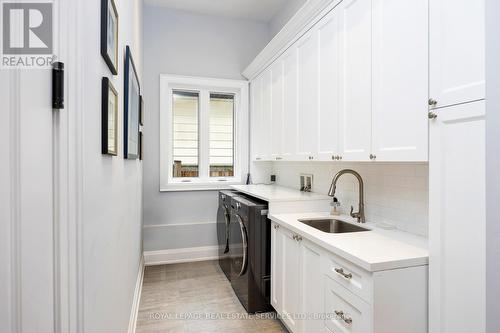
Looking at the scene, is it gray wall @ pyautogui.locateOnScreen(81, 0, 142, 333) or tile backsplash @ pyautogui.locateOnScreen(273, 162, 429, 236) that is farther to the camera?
tile backsplash @ pyautogui.locateOnScreen(273, 162, 429, 236)

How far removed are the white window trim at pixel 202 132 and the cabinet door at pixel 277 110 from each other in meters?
0.87

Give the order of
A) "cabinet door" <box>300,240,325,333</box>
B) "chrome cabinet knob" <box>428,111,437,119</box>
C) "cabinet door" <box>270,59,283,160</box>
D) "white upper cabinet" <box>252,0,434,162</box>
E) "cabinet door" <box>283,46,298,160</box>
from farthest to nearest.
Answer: "cabinet door" <box>270,59,283,160</box>, "cabinet door" <box>283,46,298,160</box>, "cabinet door" <box>300,240,325,333</box>, "white upper cabinet" <box>252,0,434,162</box>, "chrome cabinet knob" <box>428,111,437,119</box>

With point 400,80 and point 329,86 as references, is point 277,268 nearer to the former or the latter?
point 329,86

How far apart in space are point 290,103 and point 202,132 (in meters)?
1.59

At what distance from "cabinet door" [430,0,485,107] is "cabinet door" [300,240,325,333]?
1012 millimetres

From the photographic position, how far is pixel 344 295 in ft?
4.62

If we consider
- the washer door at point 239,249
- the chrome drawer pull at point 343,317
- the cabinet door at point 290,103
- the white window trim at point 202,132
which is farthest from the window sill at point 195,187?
the chrome drawer pull at point 343,317

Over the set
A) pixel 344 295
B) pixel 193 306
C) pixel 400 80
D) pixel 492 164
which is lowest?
pixel 193 306

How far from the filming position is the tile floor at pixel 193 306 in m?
2.23

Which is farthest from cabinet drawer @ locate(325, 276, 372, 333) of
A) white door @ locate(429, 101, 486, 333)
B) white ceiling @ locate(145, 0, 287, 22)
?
white ceiling @ locate(145, 0, 287, 22)

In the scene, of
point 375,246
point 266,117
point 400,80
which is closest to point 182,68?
point 266,117

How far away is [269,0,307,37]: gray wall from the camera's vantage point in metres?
3.30

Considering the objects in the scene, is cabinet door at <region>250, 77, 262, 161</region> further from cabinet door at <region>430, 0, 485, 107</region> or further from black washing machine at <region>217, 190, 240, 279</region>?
cabinet door at <region>430, 0, 485, 107</region>

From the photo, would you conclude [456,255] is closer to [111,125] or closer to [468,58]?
[468,58]
